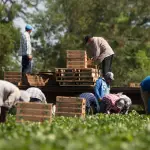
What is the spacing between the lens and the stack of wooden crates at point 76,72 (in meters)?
19.2

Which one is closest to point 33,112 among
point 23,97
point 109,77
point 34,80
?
point 23,97

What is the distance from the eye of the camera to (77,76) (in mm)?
19281

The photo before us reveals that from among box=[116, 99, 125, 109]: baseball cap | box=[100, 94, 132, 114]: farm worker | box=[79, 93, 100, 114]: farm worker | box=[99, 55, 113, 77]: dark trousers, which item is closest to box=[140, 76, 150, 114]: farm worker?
box=[100, 94, 132, 114]: farm worker

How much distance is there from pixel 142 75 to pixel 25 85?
71.0 feet

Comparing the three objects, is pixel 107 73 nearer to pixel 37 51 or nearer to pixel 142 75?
pixel 142 75

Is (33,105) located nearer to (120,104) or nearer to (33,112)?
(33,112)

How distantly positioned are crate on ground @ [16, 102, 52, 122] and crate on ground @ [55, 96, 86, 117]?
7.84 feet

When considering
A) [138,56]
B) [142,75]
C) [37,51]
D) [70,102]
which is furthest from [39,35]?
[70,102]

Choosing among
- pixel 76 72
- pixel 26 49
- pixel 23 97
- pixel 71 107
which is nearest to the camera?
pixel 23 97

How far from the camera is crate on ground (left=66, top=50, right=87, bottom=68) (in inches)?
770

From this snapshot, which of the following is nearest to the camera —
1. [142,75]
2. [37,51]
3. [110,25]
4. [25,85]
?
[25,85]

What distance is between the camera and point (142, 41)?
48.9m

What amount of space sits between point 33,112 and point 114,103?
4612 mm

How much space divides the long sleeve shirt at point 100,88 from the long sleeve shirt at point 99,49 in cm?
119
